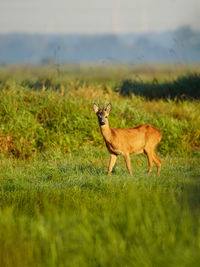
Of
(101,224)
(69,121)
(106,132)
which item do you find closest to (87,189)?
(106,132)

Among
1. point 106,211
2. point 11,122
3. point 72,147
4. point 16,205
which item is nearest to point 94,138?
point 72,147

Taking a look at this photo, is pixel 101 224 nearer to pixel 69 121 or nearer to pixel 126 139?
pixel 126 139

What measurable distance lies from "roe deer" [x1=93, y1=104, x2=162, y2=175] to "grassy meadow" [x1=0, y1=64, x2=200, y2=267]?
1.08ft

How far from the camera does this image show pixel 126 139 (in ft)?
29.7

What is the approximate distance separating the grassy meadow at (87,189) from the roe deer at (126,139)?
33 cm

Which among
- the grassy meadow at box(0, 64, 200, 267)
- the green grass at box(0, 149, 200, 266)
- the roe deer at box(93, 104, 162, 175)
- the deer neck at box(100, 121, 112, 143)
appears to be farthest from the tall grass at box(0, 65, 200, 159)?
the green grass at box(0, 149, 200, 266)

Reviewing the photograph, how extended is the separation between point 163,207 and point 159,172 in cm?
330

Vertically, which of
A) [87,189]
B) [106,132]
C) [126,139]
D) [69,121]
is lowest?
[87,189]

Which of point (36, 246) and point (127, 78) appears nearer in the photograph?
point (36, 246)

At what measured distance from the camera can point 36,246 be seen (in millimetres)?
5199

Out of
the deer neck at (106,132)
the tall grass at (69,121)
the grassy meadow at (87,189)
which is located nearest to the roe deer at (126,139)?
the deer neck at (106,132)

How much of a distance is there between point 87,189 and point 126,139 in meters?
1.90

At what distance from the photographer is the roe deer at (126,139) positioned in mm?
8742

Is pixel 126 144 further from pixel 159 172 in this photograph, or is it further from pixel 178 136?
pixel 178 136
